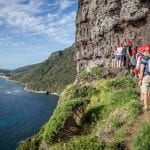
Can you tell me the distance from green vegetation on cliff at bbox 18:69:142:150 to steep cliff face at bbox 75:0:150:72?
39.7ft

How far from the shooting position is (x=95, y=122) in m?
15.7

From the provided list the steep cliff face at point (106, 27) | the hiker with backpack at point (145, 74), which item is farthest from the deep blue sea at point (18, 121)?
the hiker with backpack at point (145, 74)

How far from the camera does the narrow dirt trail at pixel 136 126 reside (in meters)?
11.9

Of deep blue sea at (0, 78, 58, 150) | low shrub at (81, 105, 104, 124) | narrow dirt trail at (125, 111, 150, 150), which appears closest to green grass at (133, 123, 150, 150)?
narrow dirt trail at (125, 111, 150, 150)

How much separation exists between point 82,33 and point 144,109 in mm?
25896

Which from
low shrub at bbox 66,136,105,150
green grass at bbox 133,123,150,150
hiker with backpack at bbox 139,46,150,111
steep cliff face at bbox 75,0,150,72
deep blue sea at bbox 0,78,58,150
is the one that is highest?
steep cliff face at bbox 75,0,150,72

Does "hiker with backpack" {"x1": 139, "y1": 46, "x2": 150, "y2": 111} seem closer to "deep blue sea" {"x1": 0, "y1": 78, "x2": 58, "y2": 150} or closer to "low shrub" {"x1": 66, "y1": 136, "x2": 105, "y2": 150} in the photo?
"low shrub" {"x1": 66, "y1": 136, "x2": 105, "y2": 150}

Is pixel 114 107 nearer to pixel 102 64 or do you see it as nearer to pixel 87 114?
pixel 87 114

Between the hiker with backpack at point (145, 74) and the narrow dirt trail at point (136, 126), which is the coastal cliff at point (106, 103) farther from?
the hiker with backpack at point (145, 74)

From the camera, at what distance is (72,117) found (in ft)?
53.0

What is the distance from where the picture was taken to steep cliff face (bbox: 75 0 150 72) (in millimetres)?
29953

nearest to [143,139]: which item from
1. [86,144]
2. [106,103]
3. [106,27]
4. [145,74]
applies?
[86,144]

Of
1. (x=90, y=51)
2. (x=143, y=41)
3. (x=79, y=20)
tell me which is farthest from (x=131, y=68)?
(x=79, y=20)

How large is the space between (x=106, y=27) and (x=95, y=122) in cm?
1948
